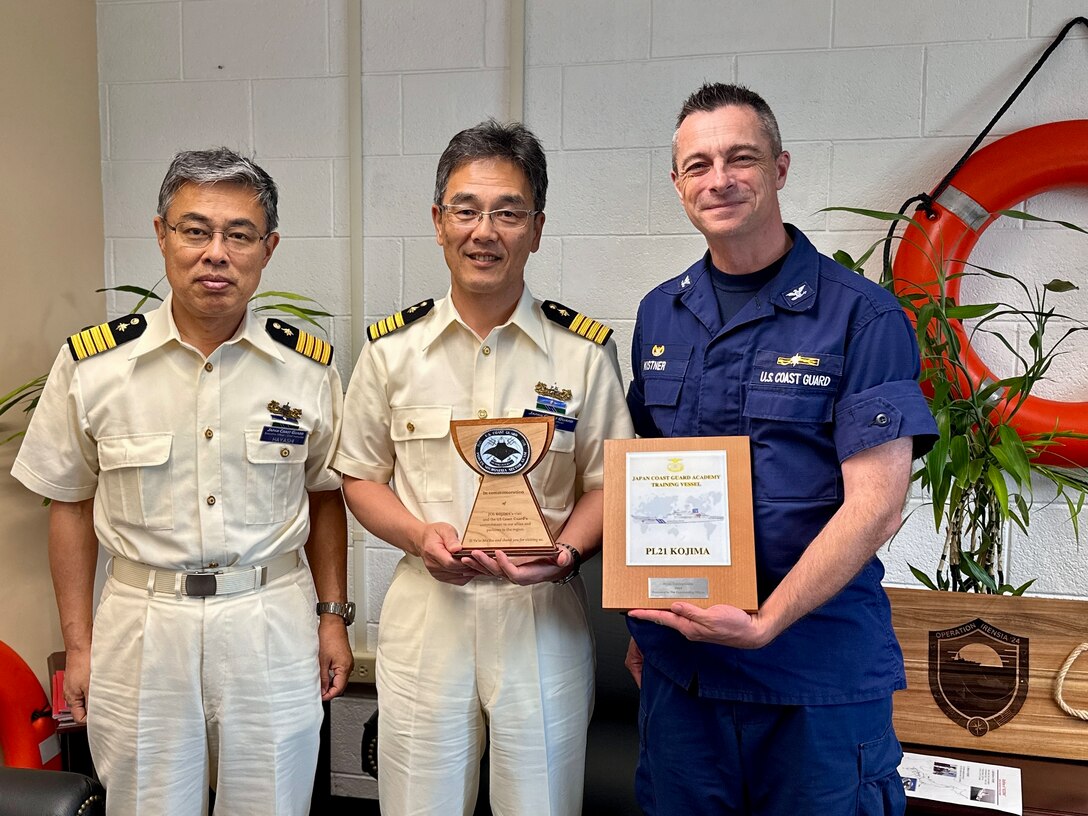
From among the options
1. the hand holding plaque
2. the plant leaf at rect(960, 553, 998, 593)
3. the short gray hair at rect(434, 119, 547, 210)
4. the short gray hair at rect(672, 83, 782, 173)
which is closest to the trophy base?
the hand holding plaque

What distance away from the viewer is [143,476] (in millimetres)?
1632

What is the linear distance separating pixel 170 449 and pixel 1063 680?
1.86 meters

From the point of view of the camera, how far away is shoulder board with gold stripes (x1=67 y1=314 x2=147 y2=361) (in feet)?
5.44

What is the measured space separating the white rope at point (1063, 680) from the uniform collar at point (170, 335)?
5.67ft

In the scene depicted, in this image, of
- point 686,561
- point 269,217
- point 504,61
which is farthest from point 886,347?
point 504,61

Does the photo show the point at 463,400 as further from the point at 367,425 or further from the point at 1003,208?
the point at 1003,208

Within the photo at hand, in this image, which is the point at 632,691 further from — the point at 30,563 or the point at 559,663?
the point at 30,563

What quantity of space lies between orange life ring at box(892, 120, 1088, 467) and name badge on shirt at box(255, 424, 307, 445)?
1433 mm

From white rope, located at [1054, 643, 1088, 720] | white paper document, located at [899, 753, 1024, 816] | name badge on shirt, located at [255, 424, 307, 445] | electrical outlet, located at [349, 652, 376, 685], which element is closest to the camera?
name badge on shirt, located at [255, 424, 307, 445]

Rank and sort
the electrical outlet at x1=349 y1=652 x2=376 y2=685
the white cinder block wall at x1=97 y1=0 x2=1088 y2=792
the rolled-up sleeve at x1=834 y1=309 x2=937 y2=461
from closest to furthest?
the rolled-up sleeve at x1=834 y1=309 x2=937 y2=461, the white cinder block wall at x1=97 y1=0 x2=1088 y2=792, the electrical outlet at x1=349 y1=652 x2=376 y2=685

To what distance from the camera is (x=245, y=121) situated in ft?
9.07

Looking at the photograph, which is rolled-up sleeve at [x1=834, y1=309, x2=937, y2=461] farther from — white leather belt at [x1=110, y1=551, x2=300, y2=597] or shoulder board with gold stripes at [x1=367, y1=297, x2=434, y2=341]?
white leather belt at [x1=110, y1=551, x2=300, y2=597]

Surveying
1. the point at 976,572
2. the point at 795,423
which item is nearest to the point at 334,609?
the point at 795,423

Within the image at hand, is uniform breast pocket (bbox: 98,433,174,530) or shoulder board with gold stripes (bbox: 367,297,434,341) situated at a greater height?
shoulder board with gold stripes (bbox: 367,297,434,341)
